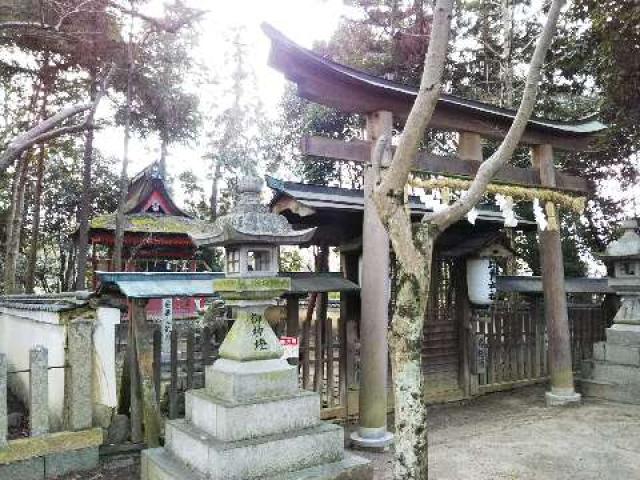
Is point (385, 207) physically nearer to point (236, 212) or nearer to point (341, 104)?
point (236, 212)

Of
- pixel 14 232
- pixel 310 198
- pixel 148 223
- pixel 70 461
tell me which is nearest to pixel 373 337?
pixel 310 198

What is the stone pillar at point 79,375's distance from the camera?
18.9 feet

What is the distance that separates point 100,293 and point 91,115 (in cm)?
286

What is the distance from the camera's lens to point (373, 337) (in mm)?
6855

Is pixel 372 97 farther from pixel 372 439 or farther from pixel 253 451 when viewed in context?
pixel 253 451

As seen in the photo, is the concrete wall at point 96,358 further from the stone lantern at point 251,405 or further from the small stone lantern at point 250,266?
the small stone lantern at point 250,266

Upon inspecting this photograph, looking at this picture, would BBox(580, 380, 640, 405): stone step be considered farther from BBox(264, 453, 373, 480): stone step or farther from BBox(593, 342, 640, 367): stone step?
BBox(264, 453, 373, 480): stone step

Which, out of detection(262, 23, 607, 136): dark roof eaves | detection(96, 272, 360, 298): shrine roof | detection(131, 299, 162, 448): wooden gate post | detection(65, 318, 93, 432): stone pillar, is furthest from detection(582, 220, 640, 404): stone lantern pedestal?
detection(65, 318, 93, 432): stone pillar

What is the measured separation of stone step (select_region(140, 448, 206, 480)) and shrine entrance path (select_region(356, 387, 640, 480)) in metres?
2.32

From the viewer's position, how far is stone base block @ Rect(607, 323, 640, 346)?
9852mm

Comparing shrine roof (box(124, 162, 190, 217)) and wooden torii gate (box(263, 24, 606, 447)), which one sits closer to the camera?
wooden torii gate (box(263, 24, 606, 447))

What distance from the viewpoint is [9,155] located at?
233 inches

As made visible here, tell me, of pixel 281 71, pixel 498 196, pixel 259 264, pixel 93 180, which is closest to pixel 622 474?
pixel 498 196

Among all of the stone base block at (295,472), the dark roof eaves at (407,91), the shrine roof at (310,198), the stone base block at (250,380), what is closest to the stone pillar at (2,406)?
→ the stone base block at (295,472)
